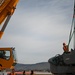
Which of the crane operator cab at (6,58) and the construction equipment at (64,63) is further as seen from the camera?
the crane operator cab at (6,58)

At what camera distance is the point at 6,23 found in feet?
77.7

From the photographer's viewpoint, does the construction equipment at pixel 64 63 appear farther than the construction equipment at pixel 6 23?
No

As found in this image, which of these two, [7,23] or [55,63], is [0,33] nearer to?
[7,23]

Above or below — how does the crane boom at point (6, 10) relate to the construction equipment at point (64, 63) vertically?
above

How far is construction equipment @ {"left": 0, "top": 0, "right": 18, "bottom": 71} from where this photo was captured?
2389cm

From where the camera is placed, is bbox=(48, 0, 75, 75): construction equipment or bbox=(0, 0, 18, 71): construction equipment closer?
bbox=(48, 0, 75, 75): construction equipment

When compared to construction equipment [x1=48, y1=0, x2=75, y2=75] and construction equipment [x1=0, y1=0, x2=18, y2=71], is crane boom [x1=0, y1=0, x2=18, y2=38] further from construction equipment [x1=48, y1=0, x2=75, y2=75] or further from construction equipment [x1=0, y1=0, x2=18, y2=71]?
construction equipment [x1=48, y1=0, x2=75, y2=75]

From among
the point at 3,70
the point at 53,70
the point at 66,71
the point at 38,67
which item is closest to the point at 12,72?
the point at 3,70

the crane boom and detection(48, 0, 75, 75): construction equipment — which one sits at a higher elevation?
the crane boom

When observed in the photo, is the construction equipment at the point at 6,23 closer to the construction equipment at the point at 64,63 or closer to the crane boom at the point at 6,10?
the crane boom at the point at 6,10

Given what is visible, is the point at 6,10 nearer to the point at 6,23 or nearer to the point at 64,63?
the point at 6,23

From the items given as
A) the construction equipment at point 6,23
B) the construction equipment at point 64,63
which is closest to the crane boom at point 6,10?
the construction equipment at point 6,23

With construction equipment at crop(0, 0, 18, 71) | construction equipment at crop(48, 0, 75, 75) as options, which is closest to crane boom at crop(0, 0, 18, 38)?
construction equipment at crop(0, 0, 18, 71)

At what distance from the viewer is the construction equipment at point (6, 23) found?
2389 centimetres
